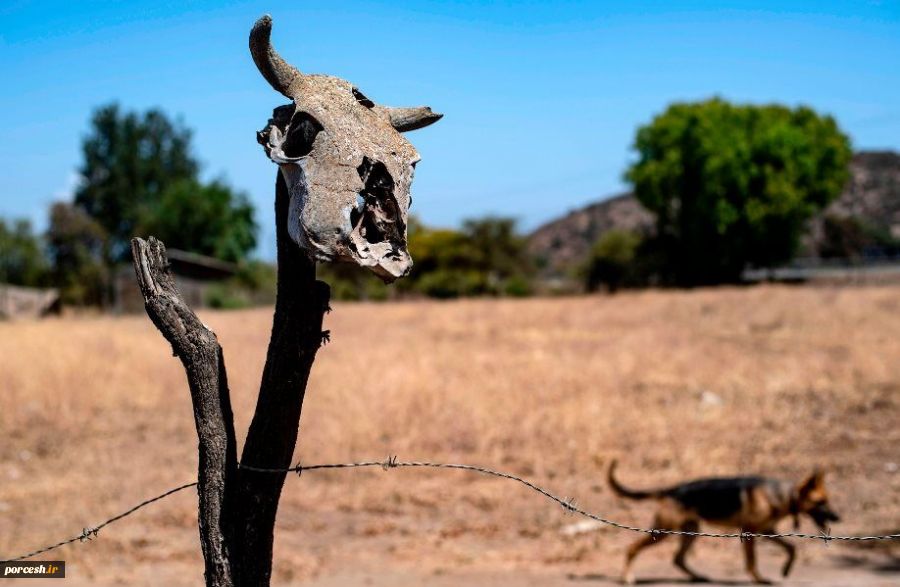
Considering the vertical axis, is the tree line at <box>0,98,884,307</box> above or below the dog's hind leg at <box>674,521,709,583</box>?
above

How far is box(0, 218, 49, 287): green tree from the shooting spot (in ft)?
158

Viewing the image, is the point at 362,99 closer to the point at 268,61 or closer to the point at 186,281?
the point at 268,61

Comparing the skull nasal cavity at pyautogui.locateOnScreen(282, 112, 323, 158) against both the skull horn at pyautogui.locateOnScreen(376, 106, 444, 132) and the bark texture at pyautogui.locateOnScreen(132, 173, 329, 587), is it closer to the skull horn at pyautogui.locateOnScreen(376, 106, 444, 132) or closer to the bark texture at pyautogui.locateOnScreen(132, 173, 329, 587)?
the bark texture at pyautogui.locateOnScreen(132, 173, 329, 587)

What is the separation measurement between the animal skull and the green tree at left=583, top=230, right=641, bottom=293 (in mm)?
45985

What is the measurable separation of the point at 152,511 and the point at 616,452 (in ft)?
17.9

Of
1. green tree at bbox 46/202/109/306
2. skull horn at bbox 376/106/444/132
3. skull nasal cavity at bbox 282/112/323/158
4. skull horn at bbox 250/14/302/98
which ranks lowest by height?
skull nasal cavity at bbox 282/112/323/158

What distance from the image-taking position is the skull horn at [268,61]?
2.62 m

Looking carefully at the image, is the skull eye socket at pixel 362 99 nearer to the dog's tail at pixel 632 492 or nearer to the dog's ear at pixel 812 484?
the dog's tail at pixel 632 492

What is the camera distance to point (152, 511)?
9961mm

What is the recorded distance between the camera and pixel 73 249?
4841cm

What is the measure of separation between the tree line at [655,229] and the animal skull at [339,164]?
39.8 m

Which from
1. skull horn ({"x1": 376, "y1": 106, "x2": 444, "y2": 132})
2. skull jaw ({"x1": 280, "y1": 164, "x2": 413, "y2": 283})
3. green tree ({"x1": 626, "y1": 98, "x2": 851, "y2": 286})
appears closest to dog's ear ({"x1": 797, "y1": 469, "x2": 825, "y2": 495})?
skull horn ({"x1": 376, "y1": 106, "x2": 444, "y2": 132})

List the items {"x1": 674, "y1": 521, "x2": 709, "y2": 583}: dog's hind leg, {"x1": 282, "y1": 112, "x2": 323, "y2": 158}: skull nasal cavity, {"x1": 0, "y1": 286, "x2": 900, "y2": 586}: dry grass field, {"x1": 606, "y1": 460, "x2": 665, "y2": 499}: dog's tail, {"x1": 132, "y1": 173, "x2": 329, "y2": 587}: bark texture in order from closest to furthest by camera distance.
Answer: {"x1": 282, "y1": 112, "x2": 323, "y2": 158}: skull nasal cavity
{"x1": 132, "y1": 173, "x2": 329, "y2": 587}: bark texture
{"x1": 674, "y1": 521, "x2": 709, "y2": 583}: dog's hind leg
{"x1": 606, "y1": 460, "x2": 665, "y2": 499}: dog's tail
{"x1": 0, "y1": 286, "x2": 900, "y2": 586}: dry grass field

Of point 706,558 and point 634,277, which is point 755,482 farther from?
point 634,277
